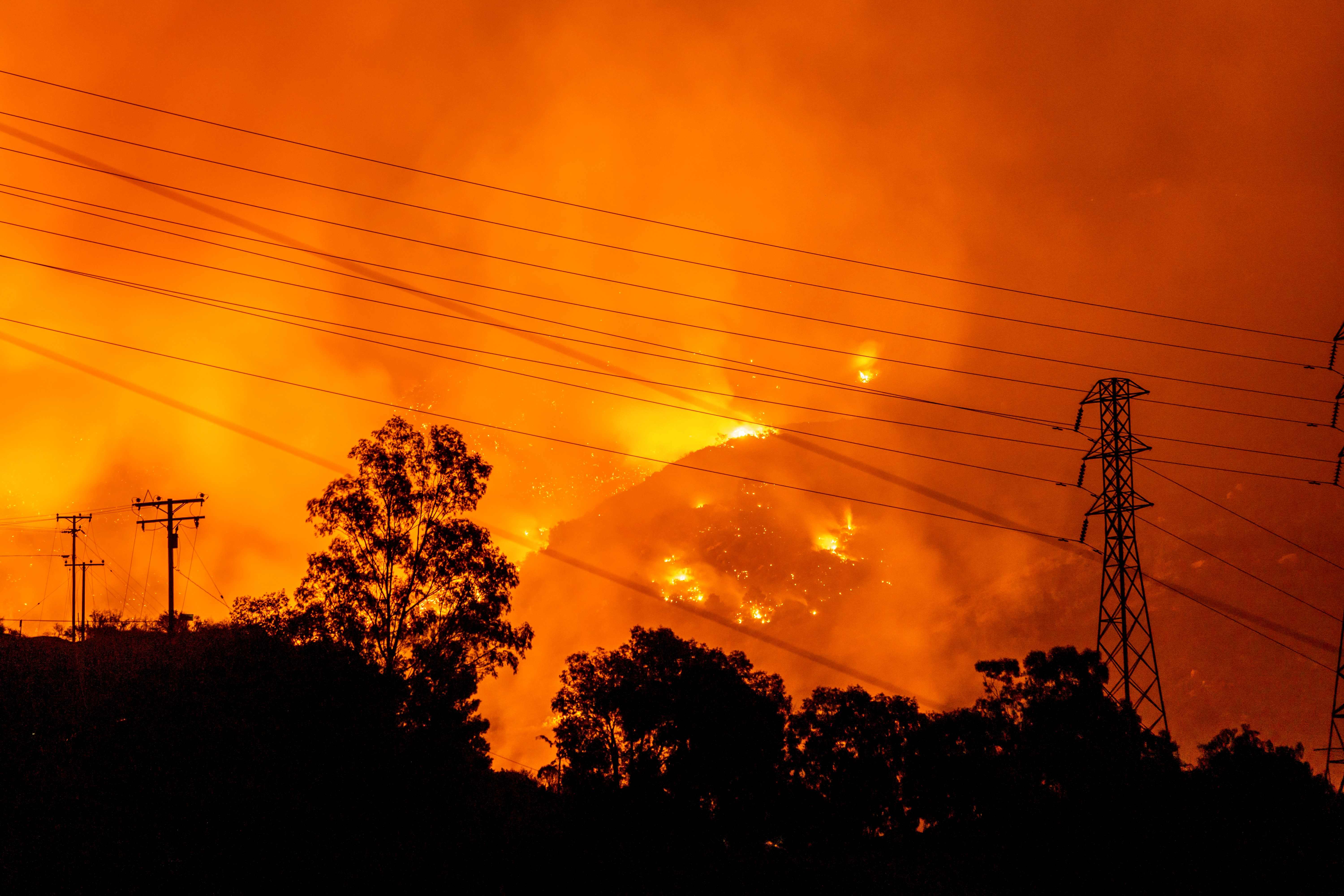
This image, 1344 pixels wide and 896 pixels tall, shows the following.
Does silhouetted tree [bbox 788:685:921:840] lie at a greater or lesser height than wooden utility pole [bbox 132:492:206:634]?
lesser

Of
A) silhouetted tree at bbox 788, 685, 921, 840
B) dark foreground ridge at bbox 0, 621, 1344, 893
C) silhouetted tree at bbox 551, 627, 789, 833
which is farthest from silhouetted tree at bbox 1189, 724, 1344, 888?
silhouetted tree at bbox 551, 627, 789, 833

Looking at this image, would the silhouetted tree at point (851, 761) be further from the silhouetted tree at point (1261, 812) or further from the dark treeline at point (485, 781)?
the silhouetted tree at point (1261, 812)

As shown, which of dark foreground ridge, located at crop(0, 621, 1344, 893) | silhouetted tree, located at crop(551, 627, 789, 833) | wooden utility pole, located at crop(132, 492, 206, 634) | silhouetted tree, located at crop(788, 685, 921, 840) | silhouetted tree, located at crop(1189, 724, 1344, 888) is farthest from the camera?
wooden utility pole, located at crop(132, 492, 206, 634)

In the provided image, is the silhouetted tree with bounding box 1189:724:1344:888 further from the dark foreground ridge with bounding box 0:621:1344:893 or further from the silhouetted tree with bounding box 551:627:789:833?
the silhouetted tree with bounding box 551:627:789:833

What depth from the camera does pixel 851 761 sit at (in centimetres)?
5159

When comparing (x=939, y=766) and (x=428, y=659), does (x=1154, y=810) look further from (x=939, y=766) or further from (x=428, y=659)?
(x=428, y=659)

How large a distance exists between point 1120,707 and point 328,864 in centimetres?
4324

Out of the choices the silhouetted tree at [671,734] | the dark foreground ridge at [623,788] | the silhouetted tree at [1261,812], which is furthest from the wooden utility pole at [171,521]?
the silhouetted tree at [1261,812]

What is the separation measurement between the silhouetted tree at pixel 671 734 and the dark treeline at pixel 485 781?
0.13 meters

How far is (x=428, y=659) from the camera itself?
1719 inches

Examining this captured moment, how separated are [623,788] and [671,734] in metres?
3.51

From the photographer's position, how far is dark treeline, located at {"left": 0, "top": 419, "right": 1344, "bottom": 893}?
3831 cm

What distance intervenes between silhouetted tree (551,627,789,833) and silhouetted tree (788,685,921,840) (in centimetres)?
256

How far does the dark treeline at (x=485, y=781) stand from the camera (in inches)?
1508
